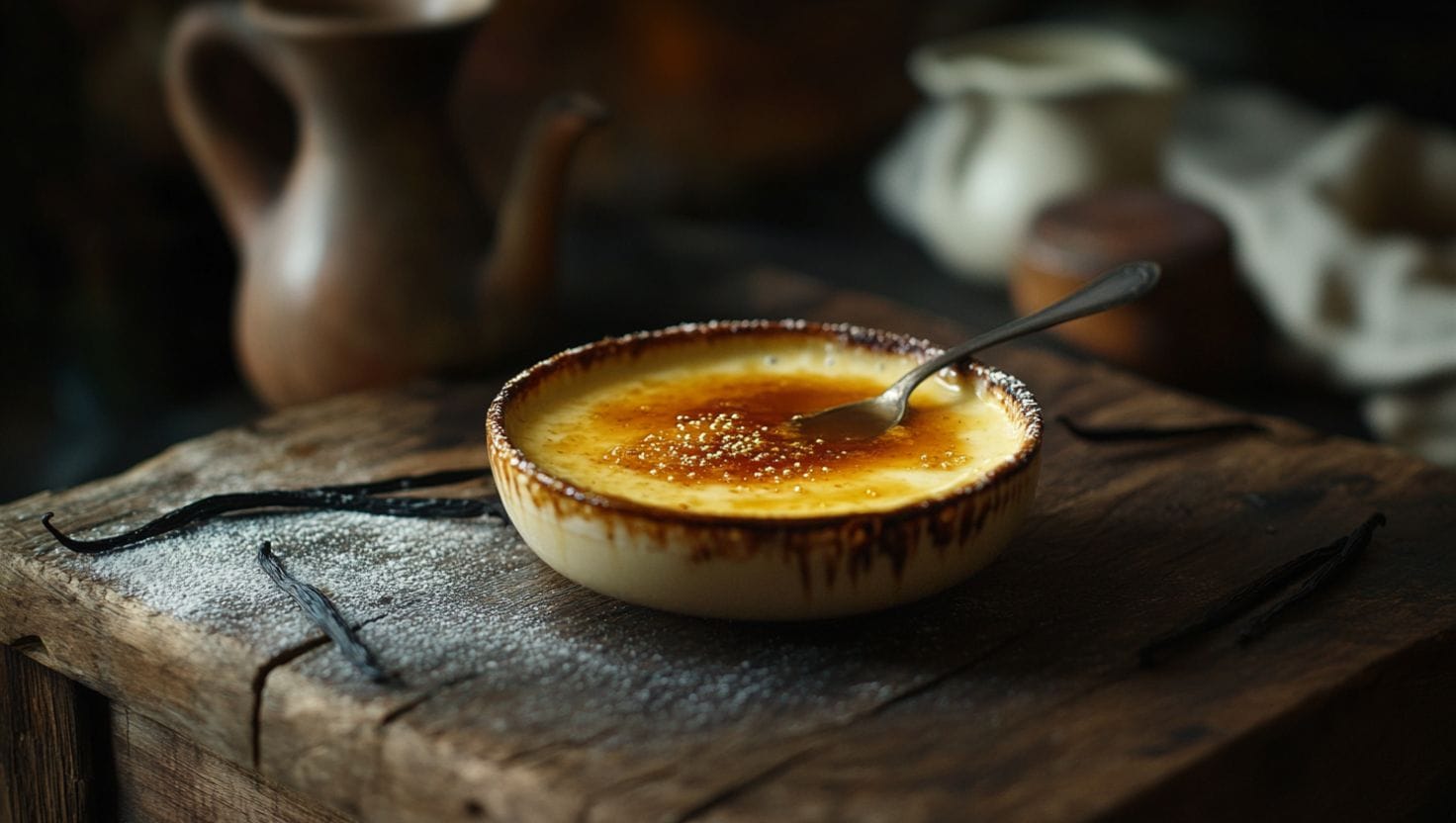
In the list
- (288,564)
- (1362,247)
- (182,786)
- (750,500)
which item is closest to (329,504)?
(288,564)

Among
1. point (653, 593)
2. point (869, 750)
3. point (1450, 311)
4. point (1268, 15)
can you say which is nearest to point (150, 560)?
point (653, 593)

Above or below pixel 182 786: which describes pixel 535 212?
above

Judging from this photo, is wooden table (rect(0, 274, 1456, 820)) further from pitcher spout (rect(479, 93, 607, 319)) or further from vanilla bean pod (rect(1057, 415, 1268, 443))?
pitcher spout (rect(479, 93, 607, 319))

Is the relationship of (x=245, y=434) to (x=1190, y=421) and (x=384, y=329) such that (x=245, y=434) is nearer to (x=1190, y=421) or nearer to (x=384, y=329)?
(x=384, y=329)

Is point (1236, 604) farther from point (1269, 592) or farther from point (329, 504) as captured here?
point (329, 504)

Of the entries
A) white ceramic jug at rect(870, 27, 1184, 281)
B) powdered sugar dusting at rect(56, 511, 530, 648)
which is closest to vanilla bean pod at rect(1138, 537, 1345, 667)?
powdered sugar dusting at rect(56, 511, 530, 648)

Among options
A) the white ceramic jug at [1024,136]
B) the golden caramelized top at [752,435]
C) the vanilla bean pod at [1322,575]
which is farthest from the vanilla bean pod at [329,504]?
the white ceramic jug at [1024,136]
